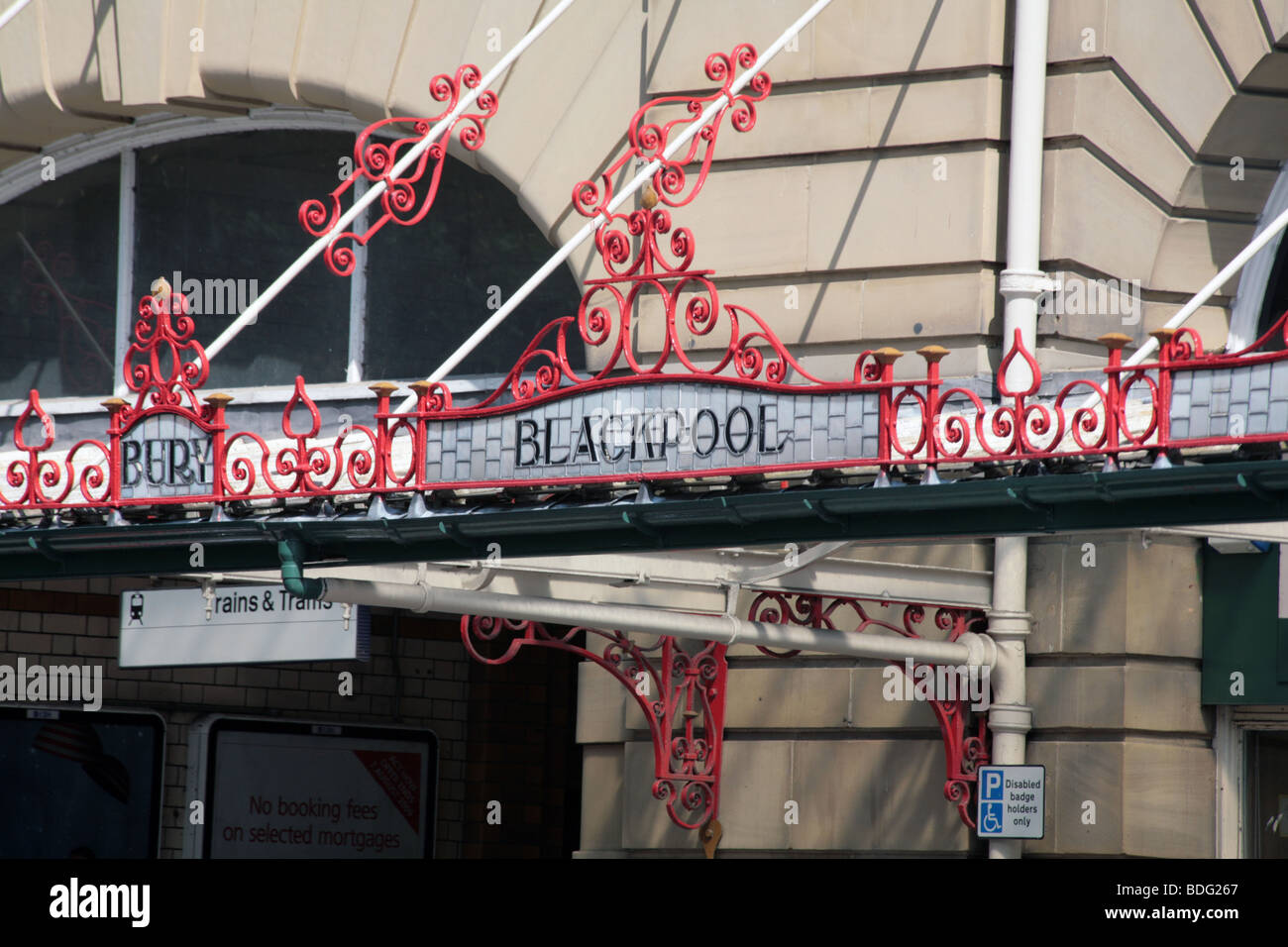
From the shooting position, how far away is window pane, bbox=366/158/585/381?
12.2 metres

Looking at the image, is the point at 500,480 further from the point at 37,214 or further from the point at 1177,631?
the point at 37,214

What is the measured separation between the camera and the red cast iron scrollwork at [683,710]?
995 centimetres

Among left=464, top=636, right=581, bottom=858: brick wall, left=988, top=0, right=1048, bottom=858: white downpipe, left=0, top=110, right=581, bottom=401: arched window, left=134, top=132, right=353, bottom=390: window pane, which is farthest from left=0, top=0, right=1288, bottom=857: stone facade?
left=464, top=636, right=581, bottom=858: brick wall

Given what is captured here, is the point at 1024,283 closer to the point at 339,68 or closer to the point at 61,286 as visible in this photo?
the point at 339,68

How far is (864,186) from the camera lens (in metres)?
10.8

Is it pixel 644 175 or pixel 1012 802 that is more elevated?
pixel 644 175

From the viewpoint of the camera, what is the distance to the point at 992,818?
10.1 m

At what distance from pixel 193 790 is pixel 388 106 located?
16.3 feet

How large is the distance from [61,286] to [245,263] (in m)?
1.47

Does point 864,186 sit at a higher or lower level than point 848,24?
lower

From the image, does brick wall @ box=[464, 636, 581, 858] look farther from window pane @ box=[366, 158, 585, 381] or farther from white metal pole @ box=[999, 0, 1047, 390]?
white metal pole @ box=[999, 0, 1047, 390]

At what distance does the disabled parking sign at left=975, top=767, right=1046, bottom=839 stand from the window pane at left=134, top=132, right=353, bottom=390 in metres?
4.80

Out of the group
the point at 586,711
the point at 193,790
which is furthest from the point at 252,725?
the point at 586,711

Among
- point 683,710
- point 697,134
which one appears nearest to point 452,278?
point 697,134
